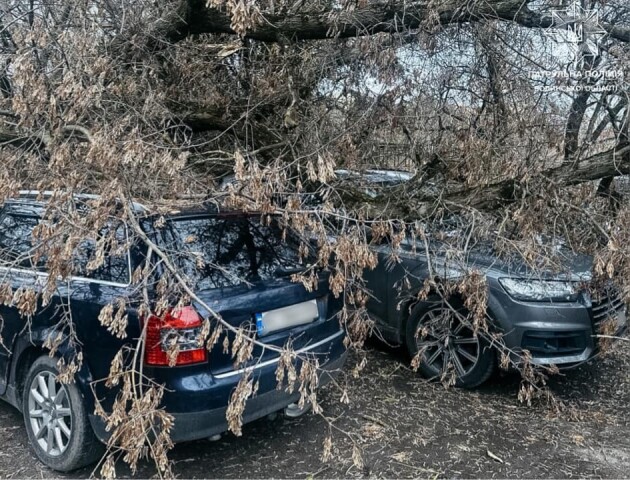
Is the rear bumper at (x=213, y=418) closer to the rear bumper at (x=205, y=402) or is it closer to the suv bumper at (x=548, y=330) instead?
the rear bumper at (x=205, y=402)

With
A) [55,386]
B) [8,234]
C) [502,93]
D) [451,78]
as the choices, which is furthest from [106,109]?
[502,93]

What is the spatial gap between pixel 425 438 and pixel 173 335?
2054 millimetres

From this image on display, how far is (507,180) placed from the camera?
5059mm

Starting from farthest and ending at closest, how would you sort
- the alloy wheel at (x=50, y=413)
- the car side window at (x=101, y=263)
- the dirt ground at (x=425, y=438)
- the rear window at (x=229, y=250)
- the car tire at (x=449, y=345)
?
the car tire at (x=449, y=345) → the dirt ground at (x=425, y=438) → the alloy wheel at (x=50, y=413) → the rear window at (x=229, y=250) → the car side window at (x=101, y=263)

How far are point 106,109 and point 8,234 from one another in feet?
4.00

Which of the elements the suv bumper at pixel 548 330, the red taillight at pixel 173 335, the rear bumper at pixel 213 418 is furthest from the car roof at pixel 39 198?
the suv bumper at pixel 548 330

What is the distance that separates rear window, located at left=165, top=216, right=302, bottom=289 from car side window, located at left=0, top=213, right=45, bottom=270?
38.0 inches

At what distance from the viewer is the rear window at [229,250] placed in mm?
3234

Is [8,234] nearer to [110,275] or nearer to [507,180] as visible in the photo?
[110,275]

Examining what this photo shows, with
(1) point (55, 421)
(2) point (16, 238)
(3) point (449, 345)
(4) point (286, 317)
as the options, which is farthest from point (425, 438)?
(2) point (16, 238)

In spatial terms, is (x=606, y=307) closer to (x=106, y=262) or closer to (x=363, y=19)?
(x=363, y=19)

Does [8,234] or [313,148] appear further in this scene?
[313,148]

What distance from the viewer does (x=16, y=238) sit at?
3.90m

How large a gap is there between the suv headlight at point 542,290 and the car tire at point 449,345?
0.45 m
